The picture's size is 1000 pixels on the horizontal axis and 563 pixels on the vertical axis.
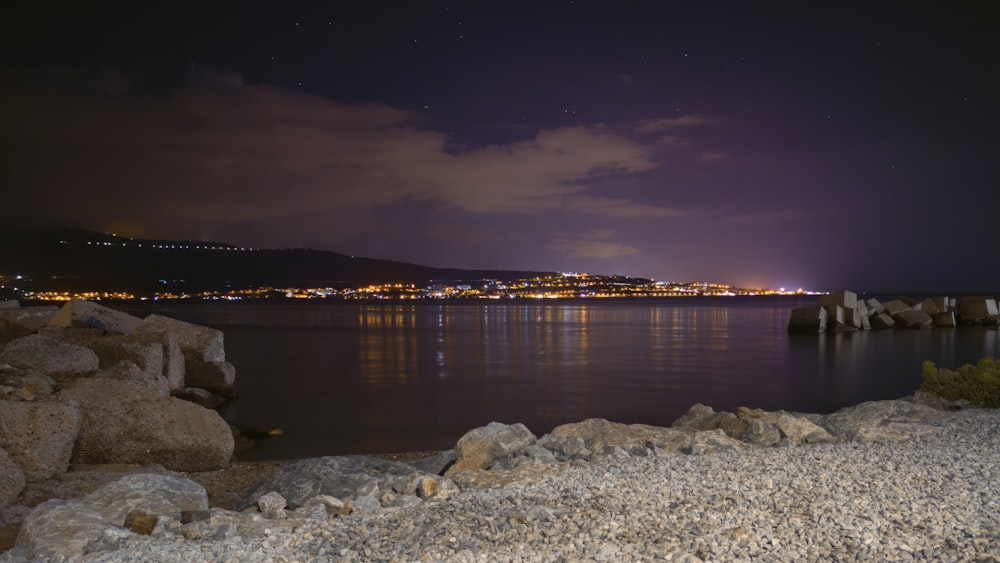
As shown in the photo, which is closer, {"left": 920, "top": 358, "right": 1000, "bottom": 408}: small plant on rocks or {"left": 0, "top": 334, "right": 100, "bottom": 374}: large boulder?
{"left": 0, "top": 334, "right": 100, "bottom": 374}: large boulder

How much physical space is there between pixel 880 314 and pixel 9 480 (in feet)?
151

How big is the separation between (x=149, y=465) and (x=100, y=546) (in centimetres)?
479

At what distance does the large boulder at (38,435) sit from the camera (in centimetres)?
821

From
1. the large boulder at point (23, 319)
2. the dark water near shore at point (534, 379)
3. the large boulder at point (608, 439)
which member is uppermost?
the large boulder at point (23, 319)

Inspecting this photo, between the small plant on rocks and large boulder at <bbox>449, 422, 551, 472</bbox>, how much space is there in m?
8.46

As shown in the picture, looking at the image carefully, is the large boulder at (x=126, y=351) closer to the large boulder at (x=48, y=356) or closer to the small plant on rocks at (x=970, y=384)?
the large boulder at (x=48, y=356)

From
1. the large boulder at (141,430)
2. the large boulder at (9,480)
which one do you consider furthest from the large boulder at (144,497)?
the large boulder at (141,430)

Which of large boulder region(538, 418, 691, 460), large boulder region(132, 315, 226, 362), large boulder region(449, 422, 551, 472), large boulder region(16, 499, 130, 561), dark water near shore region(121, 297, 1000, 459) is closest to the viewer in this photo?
large boulder region(16, 499, 130, 561)

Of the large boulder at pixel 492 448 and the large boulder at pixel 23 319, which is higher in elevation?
the large boulder at pixel 23 319

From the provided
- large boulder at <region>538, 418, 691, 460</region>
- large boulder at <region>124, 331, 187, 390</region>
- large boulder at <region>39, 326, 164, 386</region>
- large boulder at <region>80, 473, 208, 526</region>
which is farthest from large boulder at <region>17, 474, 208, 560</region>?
large boulder at <region>124, 331, 187, 390</region>

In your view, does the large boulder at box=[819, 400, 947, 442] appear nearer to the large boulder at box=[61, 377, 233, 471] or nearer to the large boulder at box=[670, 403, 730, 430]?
the large boulder at box=[670, 403, 730, 430]

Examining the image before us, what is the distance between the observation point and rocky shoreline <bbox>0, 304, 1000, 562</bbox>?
208 inches

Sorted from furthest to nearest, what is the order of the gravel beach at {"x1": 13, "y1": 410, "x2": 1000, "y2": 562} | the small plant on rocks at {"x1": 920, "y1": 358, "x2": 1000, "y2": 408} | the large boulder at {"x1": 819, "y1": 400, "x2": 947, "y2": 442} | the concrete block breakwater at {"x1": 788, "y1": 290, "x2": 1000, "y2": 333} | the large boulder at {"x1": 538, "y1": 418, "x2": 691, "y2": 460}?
the concrete block breakwater at {"x1": 788, "y1": 290, "x2": 1000, "y2": 333} → the small plant on rocks at {"x1": 920, "y1": 358, "x2": 1000, "y2": 408} → the large boulder at {"x1": 819, "y1": 400, "x2": 947, "y2": 442} → the large boulder at {"x1": 538, "y1": 418, "x2": 691, "y2": 460} → the gravel beach at {"x1": 13, "y1": 410, "x2": 1000, "y2": 562}

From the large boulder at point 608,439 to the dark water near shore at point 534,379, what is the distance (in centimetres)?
434
